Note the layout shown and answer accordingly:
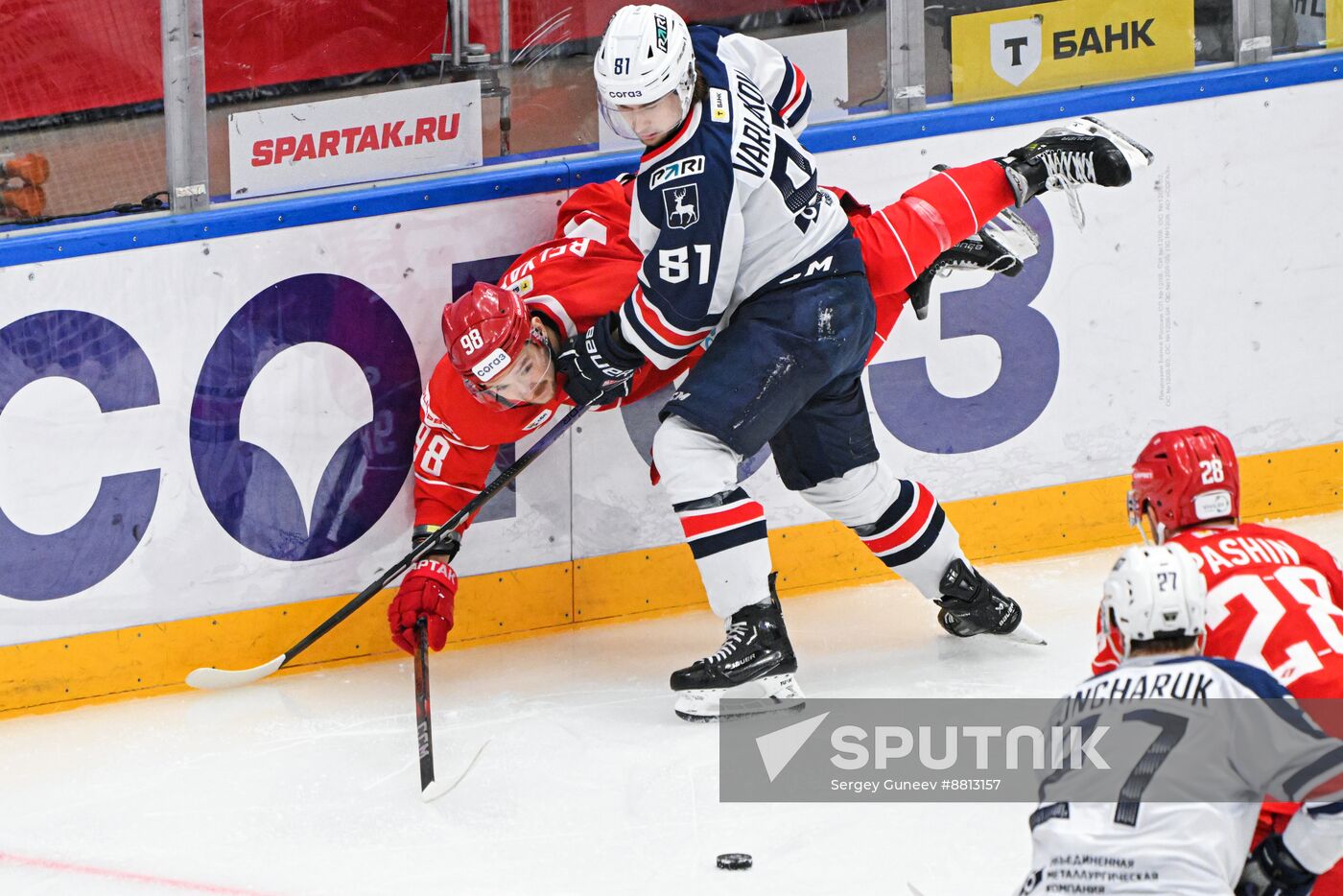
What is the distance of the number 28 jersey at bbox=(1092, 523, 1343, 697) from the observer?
2445 mm

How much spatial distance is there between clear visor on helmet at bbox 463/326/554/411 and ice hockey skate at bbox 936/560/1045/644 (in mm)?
932

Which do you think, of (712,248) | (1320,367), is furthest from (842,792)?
(1320,367)

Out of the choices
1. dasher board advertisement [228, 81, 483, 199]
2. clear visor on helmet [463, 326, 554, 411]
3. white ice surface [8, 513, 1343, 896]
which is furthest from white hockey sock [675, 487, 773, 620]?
dasher board advertisement [228, 81, 483, 199]

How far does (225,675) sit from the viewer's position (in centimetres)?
394

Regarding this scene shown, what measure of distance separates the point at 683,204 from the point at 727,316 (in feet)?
1.08

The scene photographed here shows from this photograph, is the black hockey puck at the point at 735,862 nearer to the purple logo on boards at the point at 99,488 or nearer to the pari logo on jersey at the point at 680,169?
the pari logo on jersey at the point at 680,169

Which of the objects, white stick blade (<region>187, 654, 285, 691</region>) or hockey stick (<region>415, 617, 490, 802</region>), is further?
white stick blade (<region>187, 654, 285, 691</region>)

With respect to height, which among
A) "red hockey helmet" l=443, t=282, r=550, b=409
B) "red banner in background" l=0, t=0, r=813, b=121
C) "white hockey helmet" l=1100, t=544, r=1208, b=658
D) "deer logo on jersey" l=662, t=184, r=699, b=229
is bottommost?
"white hockey helmet" l=1100, t=544, r=1208, b=658

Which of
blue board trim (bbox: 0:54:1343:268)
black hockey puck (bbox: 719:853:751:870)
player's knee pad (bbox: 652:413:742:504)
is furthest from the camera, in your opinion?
blue board trim (bbox: 0:54:1343:268)

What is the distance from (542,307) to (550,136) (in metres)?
0.54

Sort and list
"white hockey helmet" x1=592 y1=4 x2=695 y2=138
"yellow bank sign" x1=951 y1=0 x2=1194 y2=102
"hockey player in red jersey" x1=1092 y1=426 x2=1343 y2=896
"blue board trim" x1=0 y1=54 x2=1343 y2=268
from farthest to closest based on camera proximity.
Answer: "yellow bank sign" x1=951 y1=0 x2=1194 y2=102 < "blue board trim" x1=0 y1=54 x2=1343 y2=268 < "white hockey helmet" x1=592 y1=4 x2=695 y2=138 < "hockey player in red jersey" x1=1092 y1=426 x2=1343 y2=896

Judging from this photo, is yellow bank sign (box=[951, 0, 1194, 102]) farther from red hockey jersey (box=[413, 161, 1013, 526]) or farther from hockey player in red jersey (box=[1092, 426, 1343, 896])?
hockey player in red jersey (box=[1092, 426, 1343, 896])

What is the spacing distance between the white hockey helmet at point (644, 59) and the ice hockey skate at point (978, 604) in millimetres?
1175

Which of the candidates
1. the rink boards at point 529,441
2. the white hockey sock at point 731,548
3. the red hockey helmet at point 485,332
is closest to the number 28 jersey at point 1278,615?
the white hockey sock at point 731,548
